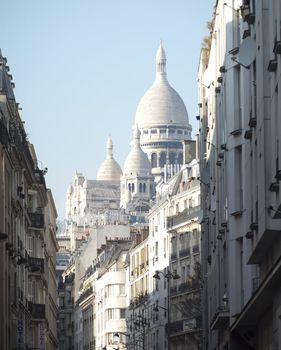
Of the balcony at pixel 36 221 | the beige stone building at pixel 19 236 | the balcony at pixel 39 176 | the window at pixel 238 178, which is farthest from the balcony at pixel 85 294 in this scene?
the window at pixel 238 178

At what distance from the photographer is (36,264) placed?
305 ft

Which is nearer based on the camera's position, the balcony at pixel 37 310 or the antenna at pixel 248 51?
the antenna at pixel 248 51

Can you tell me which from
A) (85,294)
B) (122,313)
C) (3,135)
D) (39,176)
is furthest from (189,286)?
(85,294)

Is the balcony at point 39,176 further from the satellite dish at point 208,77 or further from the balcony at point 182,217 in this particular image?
the satellite dish at point 208,77

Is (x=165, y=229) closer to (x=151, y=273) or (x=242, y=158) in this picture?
(x=151, y=273)

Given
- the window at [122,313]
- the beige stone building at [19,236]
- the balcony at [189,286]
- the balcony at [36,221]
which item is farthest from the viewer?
the window at [122,313]

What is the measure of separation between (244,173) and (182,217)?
83939 mm

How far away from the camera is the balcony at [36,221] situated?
9168cm

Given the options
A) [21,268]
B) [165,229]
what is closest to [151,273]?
[165,229]

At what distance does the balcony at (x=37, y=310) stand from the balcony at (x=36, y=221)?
438 cm

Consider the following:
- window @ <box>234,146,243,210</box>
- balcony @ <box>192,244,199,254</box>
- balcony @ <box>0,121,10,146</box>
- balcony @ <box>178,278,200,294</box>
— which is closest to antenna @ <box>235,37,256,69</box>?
window @ <box>234,146,243,210</box>

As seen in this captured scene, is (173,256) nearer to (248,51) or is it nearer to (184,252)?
(184,252)

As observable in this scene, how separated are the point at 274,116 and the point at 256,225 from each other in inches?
175

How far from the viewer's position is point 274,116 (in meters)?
30.4
